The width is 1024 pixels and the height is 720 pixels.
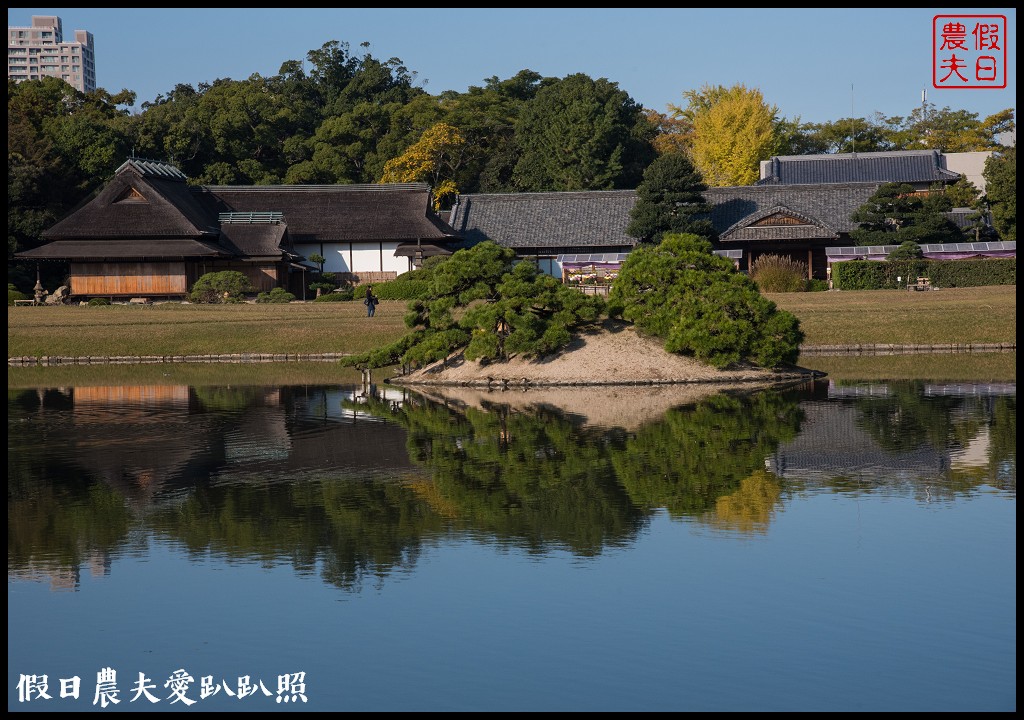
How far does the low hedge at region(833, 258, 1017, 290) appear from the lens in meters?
44.8

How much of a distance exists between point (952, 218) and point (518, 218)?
68.8ft

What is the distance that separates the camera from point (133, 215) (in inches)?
2114

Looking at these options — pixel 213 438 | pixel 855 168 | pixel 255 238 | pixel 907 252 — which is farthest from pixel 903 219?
pixel 213 438

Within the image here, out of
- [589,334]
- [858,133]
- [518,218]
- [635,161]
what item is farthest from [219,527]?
[858,133]

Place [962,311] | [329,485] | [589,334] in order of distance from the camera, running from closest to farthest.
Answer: [329,485] < [589,334] < [962,311]

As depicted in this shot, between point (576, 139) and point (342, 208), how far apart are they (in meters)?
15.6

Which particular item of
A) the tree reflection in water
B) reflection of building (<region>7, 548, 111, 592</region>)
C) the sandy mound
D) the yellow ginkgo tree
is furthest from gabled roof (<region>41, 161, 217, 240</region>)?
reflection of building (<region>7, 548, 111, 592</region>)

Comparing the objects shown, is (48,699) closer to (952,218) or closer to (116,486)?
(116,486)

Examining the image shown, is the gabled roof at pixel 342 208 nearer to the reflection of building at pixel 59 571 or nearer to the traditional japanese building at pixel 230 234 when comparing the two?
the traditional japanese building at pixel 230 234

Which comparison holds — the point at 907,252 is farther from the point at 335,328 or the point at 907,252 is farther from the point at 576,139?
the point at 576,139

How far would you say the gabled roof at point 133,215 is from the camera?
52750mm

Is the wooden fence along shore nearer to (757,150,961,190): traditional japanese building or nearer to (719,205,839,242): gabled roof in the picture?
(719,205,839,242): gabled roof

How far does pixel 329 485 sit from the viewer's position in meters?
14.8

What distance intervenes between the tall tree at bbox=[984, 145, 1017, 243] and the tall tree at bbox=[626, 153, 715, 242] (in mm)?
11996
